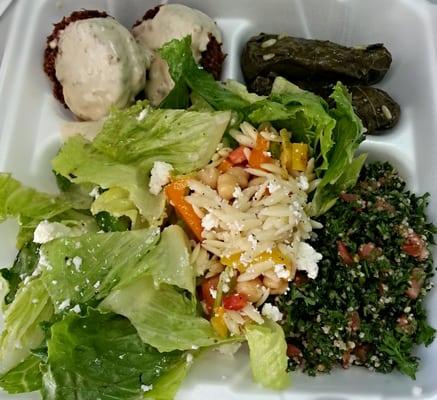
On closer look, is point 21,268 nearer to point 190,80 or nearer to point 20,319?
point 20,319

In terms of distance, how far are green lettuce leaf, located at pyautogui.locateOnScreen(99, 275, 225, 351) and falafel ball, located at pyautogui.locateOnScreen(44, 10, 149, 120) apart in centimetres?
71

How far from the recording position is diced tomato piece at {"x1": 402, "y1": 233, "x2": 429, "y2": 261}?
219 cm

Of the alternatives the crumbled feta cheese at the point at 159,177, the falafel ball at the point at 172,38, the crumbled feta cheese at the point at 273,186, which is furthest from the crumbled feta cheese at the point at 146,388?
the falafel ball at the point at 172,38

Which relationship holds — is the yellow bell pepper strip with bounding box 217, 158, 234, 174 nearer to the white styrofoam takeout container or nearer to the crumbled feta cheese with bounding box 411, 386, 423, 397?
the white styrofoam takeout container

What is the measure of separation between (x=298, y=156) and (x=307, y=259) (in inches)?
14.4

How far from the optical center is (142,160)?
2.25 metres

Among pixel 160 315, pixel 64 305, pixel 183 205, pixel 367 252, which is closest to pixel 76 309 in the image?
pixel 64 305

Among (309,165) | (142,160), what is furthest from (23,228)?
(309,165)

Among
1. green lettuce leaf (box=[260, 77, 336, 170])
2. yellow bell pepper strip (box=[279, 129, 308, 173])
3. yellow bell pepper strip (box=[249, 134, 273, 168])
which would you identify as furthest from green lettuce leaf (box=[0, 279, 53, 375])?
green lettuce leaf (box=[260, 77, 336, 170])

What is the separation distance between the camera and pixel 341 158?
2.17 meters

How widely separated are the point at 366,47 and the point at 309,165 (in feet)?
2.28

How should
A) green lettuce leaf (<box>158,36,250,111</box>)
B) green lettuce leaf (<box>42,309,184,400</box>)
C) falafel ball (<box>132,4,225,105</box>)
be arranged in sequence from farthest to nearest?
falafel ball (<box>132,4,225,105</box>) → green lettuce leaf (<box>158,36,250,111</box>) → green lettuce leaf (<box>42,309,184,400</box>)

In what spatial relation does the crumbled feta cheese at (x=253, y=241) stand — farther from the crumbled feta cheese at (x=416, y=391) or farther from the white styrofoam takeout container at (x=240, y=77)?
the crumbled feta cheese at (x=416, y=391)

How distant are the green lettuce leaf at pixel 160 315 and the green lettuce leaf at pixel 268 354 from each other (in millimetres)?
128
